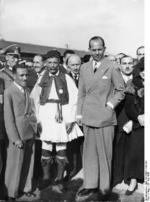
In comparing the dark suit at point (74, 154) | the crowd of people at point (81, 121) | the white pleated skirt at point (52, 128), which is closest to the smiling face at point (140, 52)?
the crowd of people at point (81, 121)

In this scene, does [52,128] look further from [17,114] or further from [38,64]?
[38,64]

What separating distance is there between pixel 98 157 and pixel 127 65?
3.76 ft

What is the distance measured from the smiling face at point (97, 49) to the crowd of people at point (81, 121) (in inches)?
0.4

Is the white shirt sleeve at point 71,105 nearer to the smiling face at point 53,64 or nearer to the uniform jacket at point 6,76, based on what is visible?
the smiling face at point 53,64

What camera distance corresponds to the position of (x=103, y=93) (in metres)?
4.43

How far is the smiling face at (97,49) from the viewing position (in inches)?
172

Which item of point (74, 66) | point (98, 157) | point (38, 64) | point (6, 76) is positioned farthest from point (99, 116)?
point (38, 64)

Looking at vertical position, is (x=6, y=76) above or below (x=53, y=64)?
below

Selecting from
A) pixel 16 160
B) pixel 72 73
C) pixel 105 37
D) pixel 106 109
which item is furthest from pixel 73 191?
pixel 105 37

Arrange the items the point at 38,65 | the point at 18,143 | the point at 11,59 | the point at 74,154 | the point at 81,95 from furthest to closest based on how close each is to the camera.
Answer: the point at 38,65 < the point at 74,154 < the point at 11,59 < the point at 81,95 < the point at 18,143

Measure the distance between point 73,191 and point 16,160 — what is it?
32.5 inches

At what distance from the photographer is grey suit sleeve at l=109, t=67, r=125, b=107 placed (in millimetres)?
4383

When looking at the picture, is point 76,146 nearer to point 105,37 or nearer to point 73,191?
point 73,191

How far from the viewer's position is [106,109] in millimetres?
4398
